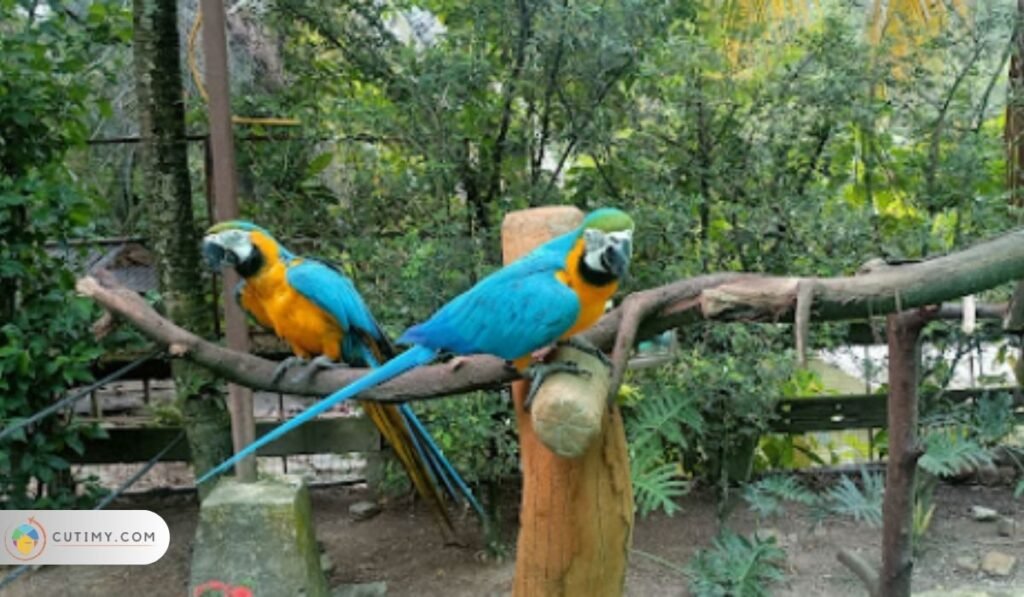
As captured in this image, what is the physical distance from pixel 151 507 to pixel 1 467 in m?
0.60

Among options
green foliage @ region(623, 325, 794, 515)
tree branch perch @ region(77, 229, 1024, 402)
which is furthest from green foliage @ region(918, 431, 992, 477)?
tree branch perch @ region(77, 229, 1024, 402)

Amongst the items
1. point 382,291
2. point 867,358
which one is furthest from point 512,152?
point 867,358

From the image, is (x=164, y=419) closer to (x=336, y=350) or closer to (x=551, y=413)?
(x=336, y=350)

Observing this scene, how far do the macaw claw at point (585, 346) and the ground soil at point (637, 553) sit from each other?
1399 mm

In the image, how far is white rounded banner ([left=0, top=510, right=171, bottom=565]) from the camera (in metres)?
1.62

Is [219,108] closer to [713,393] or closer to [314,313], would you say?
[314,313]

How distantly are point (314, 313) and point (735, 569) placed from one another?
1408 millimetres

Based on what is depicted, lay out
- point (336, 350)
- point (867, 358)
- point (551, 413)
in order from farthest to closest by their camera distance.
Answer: point (867, 358) < point (336, 350) < point (551, 413)

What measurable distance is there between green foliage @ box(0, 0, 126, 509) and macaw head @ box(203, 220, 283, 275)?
1255 millimetres

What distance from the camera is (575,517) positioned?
1.43 metres

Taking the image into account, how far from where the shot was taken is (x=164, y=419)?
10.3 ft

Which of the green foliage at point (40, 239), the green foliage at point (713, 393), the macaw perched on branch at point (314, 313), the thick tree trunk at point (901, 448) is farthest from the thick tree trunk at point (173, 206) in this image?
the thick tree trunk at point (901, 448)

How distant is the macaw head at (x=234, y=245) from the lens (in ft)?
5.06

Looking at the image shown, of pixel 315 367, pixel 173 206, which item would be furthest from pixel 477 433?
pixel 173 206
